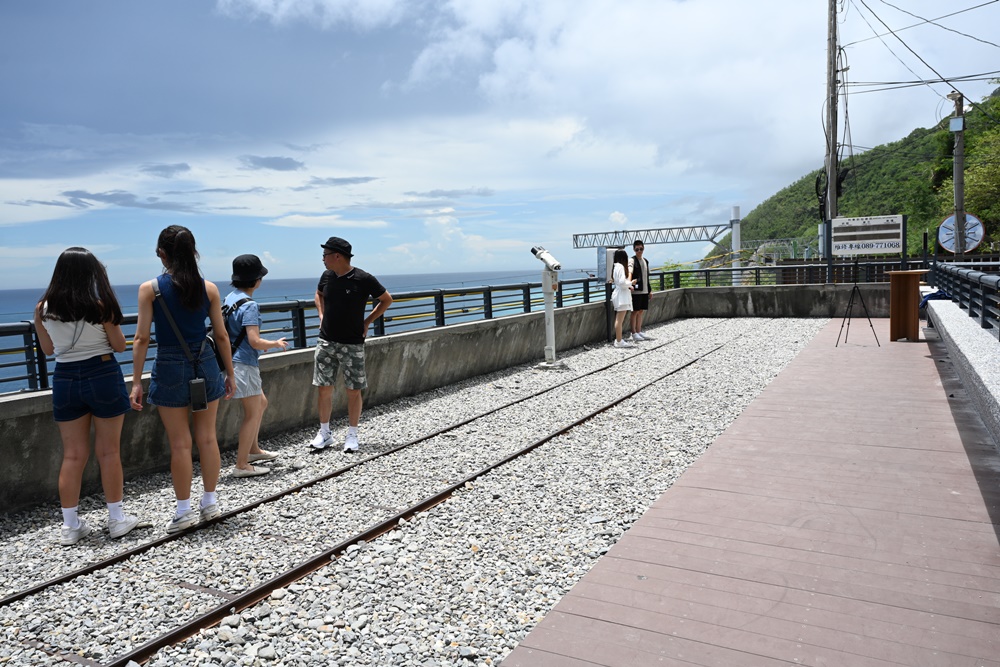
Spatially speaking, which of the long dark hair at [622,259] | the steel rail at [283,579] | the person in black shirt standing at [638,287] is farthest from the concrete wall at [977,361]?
the person in black shirt standing at [638,287]

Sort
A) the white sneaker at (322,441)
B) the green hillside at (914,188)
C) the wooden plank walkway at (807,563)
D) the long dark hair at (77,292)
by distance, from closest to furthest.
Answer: the wooden plank walkway at (807,563) < the long dark hair at (77,292) < the white sneaker at (322,441) < the green hillside at (914,188)

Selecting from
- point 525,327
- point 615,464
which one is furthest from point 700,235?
point 615,464

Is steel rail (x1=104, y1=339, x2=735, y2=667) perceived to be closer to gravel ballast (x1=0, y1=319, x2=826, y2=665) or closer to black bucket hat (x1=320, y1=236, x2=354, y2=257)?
gravel ballast (x1=0, y1=319, x2=826, y2=665)

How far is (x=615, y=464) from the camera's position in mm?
6562

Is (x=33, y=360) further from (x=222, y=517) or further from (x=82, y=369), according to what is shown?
(x=222, y=517)

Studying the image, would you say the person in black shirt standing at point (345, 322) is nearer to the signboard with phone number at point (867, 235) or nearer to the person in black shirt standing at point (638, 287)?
the person in black shirt standing at point (638, 287)

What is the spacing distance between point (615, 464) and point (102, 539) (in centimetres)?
392

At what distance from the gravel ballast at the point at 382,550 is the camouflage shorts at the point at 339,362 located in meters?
0.71

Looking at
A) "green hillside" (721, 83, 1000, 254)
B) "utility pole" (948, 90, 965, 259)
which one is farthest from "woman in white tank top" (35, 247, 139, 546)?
"green hillside" (721, 83, 1000, 254)

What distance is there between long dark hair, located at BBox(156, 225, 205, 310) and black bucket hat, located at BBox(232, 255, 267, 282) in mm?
1206

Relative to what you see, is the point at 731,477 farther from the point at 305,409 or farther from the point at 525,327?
the point at 525,327

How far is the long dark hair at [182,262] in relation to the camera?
4945 mm

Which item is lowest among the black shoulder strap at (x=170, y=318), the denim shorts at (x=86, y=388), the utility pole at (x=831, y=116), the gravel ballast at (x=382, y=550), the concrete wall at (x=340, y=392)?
the gravel ballast at (x=382, y=550)

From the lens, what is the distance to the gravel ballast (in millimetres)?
3703
